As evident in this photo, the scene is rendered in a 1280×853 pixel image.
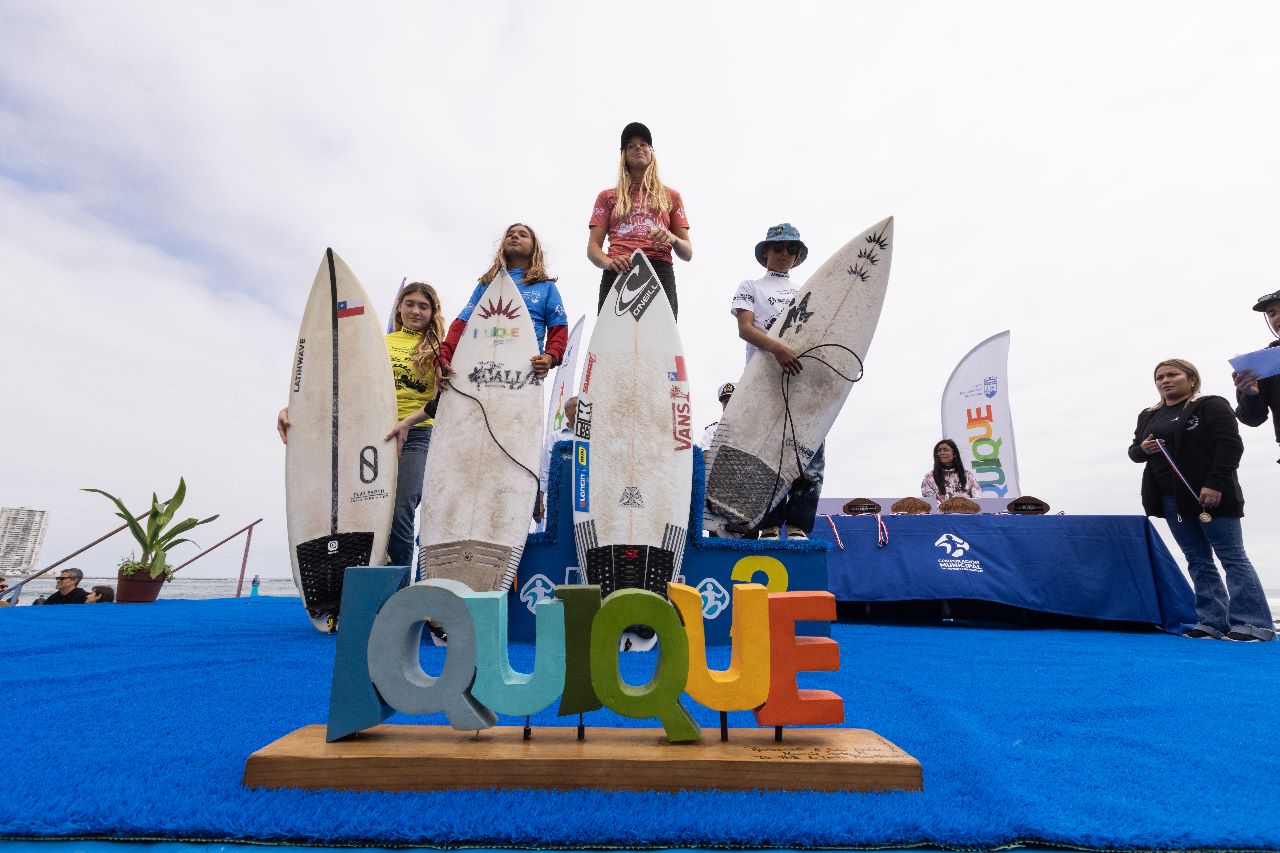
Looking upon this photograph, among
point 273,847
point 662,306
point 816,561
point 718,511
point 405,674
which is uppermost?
point 662,306

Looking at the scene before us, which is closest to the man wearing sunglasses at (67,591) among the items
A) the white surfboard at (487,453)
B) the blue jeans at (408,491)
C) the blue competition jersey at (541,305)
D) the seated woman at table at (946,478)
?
the blue jeans at (408,491)

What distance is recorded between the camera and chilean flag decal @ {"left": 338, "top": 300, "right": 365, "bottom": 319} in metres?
3.02

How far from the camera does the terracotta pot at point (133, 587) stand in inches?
185

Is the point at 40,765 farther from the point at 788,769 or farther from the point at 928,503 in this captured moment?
the point at 928,503

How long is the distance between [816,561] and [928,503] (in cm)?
240

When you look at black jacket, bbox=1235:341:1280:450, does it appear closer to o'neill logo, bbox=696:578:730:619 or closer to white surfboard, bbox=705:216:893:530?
white surfboard, bbox=705:216:893:530

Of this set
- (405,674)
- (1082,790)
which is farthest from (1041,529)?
(405,674)

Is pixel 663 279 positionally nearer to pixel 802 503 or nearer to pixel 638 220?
pixel 638 220

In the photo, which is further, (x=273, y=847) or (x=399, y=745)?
(x=399, y=745)

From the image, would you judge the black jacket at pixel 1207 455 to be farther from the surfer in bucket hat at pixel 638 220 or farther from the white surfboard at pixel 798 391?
the surfer in bucket hat at pixel 638 220

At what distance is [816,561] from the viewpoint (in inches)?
98.0

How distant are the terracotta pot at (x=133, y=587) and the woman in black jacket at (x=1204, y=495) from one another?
6.92 meters

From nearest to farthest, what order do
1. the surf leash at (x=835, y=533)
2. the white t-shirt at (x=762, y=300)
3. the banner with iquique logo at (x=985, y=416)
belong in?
1. the white t-shirt at (x=762, y=300)
2. the surf leash at (x=835, y=533)
3. the banner with iquique logo at (x=985, y=416)

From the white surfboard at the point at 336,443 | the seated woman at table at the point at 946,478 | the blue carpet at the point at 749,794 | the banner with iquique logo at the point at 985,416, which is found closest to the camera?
the blue carpet at the point at 749,794
